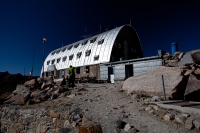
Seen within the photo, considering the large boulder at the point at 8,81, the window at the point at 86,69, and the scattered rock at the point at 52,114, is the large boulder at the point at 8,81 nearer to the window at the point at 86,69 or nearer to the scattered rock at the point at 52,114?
the window at the point at 86,69

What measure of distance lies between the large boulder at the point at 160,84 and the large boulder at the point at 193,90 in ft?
1.09

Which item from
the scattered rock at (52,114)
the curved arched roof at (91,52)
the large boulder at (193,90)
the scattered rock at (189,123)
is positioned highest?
the curved arched roof at (91,52)

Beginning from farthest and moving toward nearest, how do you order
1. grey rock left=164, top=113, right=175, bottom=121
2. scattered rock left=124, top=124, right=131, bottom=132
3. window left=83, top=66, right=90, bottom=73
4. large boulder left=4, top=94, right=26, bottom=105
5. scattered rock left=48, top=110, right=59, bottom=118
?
window left=83, top=66, right=90, bottom=73, large boulder left=4, top=94, right=26, bottom=105, scattered rock left=48, top=110, right=59, bottom=118, grey rock left=164, top=113, right=175, bottom=121, scattered rock left=124, top=124, right=131, bottom=132

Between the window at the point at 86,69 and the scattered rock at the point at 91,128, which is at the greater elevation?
the window at the point at 86,69

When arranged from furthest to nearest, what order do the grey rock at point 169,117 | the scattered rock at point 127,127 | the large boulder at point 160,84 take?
the large boulder at point 160,84, the grey rock at point 169,117, the scattered rock at point 127,127

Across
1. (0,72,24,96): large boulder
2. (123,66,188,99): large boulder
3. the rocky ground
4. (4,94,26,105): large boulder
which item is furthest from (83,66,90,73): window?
the rocky ground

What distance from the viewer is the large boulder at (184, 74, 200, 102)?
5.72 meters

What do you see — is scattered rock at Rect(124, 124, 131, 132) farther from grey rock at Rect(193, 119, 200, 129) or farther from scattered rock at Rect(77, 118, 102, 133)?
grey rock at Rect(193, 119, 200, 129)

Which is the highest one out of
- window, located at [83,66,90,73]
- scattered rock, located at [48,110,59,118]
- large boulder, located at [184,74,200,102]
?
window, located at [83,66,90,73]

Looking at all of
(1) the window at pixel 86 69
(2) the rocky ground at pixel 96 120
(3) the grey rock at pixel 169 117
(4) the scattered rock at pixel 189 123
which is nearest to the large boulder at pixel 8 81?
(1) the window at pixel 86 69

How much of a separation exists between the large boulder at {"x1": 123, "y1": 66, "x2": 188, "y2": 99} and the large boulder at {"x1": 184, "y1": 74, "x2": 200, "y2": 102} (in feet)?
1.09

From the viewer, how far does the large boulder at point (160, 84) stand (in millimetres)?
6156

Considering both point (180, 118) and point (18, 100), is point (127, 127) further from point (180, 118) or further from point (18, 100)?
point (18, 100)

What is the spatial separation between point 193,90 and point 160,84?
1.42 m
